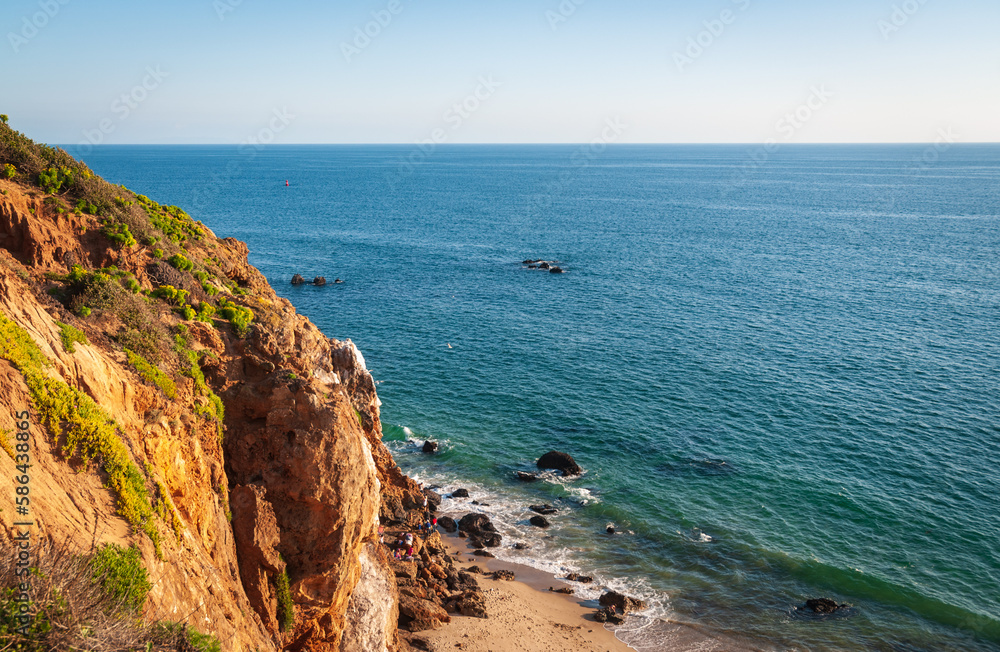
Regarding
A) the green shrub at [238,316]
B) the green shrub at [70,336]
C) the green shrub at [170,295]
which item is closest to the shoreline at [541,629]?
the green shrub at [238,316]

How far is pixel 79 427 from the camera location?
45.3ft

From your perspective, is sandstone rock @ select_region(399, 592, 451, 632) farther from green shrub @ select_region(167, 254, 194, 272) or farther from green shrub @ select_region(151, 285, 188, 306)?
green shrub @ select_region(167, 254, 194, 272)

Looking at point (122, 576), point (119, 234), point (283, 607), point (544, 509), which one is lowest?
point (544, 509)

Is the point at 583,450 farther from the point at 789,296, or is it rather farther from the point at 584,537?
the point at 789,296

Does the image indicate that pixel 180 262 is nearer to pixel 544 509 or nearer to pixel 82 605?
pixel 82 605

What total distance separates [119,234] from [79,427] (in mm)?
10774

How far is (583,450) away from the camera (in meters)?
49.9

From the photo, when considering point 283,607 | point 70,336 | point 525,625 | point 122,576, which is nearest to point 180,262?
point 70,336

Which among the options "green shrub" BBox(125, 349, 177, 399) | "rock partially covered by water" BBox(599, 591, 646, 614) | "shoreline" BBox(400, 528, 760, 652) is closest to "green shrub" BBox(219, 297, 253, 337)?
"green shrub" BBox(125, 349, 177, 399)

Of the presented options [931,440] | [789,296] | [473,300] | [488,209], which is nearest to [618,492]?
[931,440]

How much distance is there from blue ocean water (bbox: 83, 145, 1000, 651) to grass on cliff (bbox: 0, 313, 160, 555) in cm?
2747

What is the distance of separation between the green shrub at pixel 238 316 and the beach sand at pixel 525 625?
16.9 meters

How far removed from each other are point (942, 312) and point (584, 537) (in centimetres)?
6225

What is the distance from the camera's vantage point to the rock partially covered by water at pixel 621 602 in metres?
35.0
